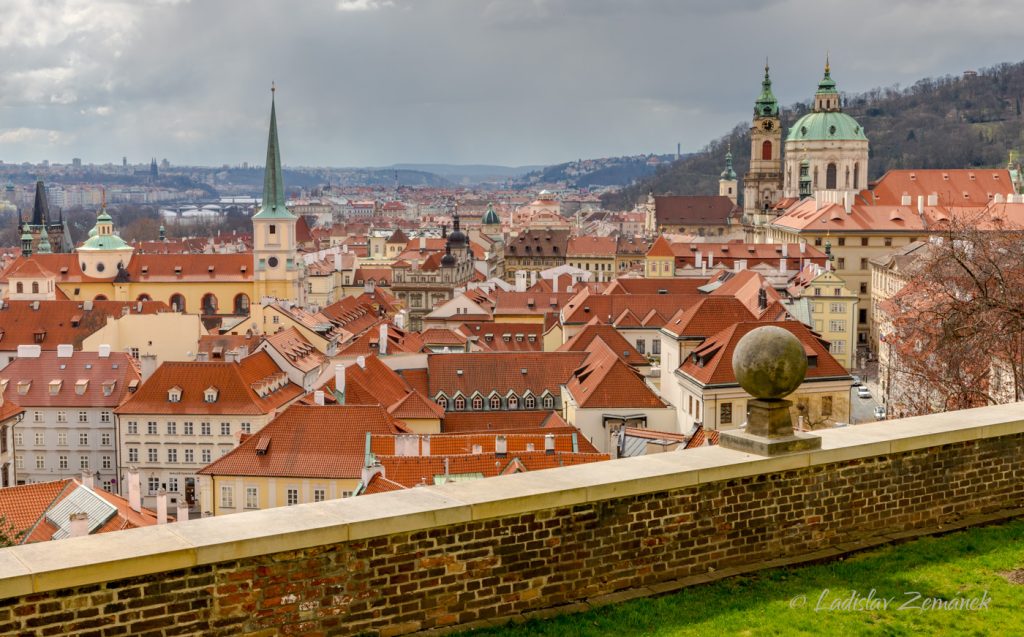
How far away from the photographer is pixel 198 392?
1731 inches

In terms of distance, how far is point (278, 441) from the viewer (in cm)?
3509

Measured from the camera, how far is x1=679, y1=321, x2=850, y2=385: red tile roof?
126ft

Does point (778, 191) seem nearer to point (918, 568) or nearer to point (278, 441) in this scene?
point (278, 441)

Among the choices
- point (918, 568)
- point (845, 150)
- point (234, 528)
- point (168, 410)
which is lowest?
point (168, 410)

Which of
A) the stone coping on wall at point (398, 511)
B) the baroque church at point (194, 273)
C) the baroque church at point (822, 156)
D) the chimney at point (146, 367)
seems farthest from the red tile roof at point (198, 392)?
the baroque church at point (822, 156)

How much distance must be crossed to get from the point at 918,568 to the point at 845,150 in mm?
114371

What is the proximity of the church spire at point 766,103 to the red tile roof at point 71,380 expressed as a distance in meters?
105

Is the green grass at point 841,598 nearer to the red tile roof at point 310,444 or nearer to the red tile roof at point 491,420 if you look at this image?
the red tile roof at point 310,444

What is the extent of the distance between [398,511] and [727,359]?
31.1m

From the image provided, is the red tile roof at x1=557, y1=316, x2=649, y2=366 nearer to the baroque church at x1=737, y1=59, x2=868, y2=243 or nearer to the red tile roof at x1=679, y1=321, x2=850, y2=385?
the red tile roof at x1=679, y1=321, x2=850, y2=385

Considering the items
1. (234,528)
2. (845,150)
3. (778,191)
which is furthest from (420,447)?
(778,191)

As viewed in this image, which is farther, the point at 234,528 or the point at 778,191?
the point at 778,191

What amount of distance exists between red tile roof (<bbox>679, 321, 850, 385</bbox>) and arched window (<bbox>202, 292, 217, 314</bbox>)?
5953 centimetres

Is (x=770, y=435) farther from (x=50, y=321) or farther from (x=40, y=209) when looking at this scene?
(x=40, y=209)
